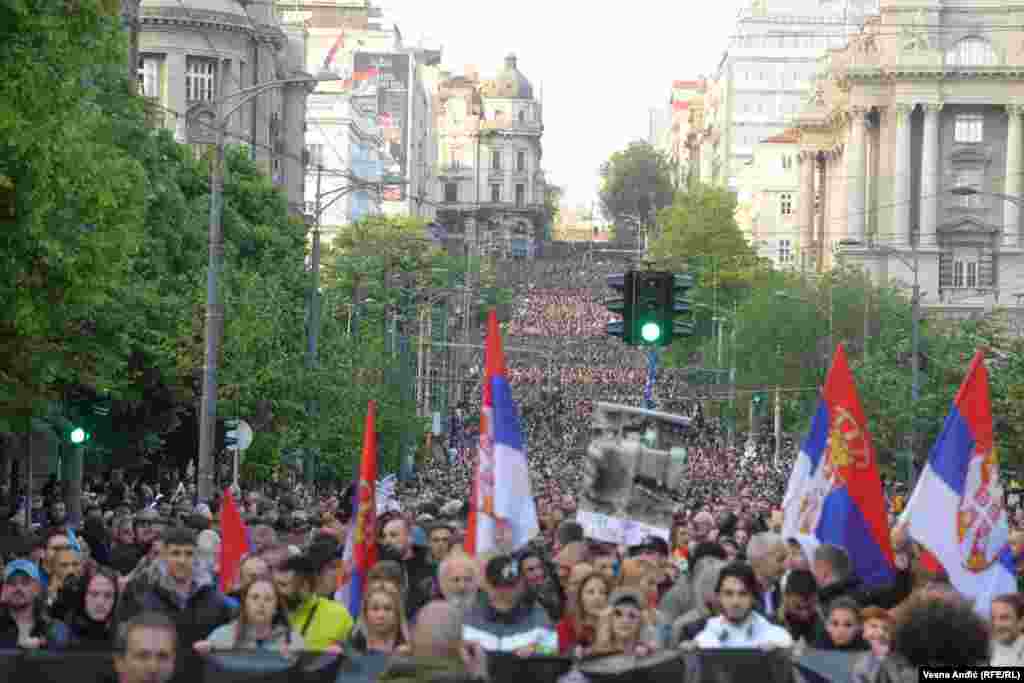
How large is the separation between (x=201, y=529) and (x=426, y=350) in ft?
236

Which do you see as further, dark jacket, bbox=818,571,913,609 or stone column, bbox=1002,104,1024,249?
stone column, bbox=1002,104,1024,249

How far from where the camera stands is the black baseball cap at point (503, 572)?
1286cm

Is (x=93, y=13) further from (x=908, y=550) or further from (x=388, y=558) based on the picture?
(x=908, y=550)

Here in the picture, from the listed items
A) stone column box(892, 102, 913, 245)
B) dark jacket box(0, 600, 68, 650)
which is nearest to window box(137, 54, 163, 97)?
stone column box(892, 102, 913, 245)

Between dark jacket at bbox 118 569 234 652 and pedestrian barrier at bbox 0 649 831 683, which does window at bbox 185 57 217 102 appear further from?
pedestrian barrier at bbox 0 649 831 683

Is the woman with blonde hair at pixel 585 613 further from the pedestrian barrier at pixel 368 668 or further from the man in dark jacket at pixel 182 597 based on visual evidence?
the man in dark jacket at pixel 182 597

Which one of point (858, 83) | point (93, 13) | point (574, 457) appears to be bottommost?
point (574, 457)

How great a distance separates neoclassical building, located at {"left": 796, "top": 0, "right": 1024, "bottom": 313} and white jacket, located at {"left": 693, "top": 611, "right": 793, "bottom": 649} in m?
103

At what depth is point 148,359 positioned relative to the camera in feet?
144

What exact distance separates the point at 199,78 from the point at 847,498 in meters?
74.4

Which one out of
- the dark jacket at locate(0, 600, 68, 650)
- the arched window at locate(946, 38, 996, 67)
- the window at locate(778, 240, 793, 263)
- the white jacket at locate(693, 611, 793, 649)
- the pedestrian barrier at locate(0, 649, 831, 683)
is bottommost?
the dark jacket at locate(0, 600, 68, 650)

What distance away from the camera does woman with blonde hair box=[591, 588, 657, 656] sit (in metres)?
12.3

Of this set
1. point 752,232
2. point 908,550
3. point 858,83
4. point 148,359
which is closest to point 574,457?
point 148,359

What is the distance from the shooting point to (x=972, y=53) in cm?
11838
